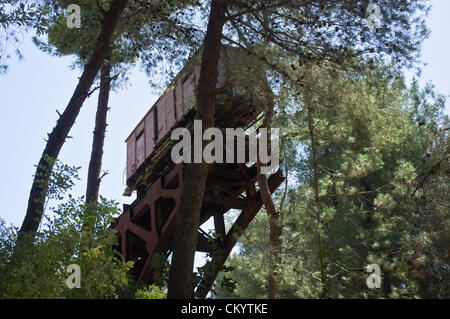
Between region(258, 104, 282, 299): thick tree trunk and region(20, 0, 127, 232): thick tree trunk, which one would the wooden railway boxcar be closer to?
region(258, 104, 282, 299): thick tree trunk

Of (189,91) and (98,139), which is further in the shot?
(98,139)

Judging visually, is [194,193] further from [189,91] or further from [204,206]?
[204,206]

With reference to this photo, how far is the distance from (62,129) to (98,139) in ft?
14.1

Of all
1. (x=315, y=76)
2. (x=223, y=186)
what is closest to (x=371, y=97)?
(x=315, y=76)

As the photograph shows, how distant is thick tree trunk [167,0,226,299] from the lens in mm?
5734

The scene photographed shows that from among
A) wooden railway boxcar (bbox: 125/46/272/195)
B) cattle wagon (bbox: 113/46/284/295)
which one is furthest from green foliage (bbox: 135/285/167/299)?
wooden railway boxcar (bbox: 125/46/272/195)

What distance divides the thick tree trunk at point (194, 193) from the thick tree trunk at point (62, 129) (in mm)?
1943

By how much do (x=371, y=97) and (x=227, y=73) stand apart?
2.61 m

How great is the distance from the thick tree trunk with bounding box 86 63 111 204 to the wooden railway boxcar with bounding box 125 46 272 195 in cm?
96

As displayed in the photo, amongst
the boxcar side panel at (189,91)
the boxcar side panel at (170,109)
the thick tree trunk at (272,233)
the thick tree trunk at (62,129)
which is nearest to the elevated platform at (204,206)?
the thick tree trunk at (272,233)

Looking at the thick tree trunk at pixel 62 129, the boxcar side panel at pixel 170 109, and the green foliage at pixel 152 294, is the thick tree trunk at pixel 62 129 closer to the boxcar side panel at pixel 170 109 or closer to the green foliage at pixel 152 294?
the green foliage at pixel 152 294

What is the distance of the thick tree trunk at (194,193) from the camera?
18.8 ft

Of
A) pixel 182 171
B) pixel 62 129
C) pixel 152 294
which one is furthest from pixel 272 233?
pixel 62 129

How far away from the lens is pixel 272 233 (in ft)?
29.7
